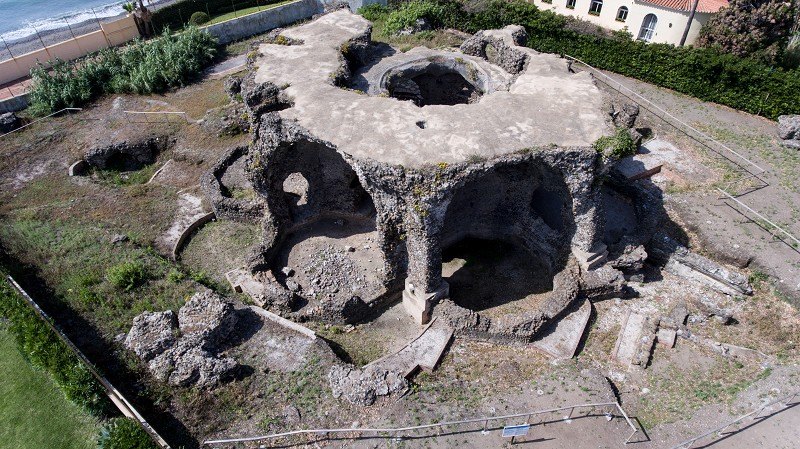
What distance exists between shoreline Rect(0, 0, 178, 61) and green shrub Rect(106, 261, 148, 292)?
36895 millimetres

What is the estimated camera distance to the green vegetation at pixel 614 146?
60.7ft

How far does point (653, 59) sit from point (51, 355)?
125ft

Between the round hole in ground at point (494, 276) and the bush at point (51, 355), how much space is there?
13650 millimetres

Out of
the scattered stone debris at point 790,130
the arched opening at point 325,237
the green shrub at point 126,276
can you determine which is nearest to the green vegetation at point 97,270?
the green shrub at point 126,276

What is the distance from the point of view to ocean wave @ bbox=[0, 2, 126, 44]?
168 feet

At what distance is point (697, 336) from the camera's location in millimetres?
19016

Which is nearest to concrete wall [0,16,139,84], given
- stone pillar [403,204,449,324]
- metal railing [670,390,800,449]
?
stone pillar [403,204,449,324]

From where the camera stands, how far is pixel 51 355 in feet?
51.8

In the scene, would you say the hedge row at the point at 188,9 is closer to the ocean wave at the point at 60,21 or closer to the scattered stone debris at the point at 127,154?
the ocean wave at the point at 60,21

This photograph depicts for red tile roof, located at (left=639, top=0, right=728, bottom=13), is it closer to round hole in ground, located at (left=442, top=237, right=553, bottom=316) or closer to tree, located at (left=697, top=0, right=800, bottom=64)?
tree, located at (left=697, top=0, right=800, bottom=64)

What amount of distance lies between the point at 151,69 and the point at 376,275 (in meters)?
26.2

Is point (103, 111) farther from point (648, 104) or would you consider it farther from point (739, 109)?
point (739, 109)

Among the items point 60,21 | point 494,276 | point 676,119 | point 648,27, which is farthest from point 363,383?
Result: point 60,21

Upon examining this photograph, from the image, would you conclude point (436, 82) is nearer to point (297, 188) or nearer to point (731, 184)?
point (297, 188)
